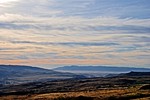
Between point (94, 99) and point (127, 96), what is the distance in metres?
8.72

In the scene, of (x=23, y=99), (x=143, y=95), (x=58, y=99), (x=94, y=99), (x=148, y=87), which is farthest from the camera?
(x=23, y=99)

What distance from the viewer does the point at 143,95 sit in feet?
264

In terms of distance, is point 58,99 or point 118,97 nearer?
point 118,97

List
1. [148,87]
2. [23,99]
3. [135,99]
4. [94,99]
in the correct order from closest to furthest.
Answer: [135,99], [94,99], [148,87], [23,99]

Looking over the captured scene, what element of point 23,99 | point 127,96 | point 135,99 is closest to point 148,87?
point 127,96

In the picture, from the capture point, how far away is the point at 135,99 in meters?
75.1

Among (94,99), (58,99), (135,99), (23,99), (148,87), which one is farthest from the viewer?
(23,99)

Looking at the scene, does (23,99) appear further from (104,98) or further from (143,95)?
(143,95)

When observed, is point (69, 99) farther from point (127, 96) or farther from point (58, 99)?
point (127, 96)

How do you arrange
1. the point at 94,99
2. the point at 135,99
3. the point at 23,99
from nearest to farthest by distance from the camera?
the point at 135,99, the point at 94,99, the point at 23,99

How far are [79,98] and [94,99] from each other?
388 cm

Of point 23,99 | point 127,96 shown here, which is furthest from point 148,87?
point 23,99

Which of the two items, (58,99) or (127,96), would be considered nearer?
(127,96)

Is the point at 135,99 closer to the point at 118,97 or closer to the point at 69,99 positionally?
the point at 118,97
